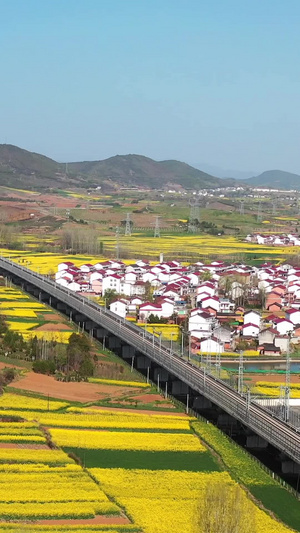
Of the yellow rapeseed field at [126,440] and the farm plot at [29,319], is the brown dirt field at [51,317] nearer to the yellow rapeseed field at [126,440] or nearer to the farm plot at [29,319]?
the farm plot at [29,319]

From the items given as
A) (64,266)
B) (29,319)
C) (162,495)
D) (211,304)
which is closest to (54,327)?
(29,319)

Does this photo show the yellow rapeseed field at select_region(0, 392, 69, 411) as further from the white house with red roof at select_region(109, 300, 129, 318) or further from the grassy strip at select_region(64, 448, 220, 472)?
the white house with red roof at select_region(109, 300, 129, 318)

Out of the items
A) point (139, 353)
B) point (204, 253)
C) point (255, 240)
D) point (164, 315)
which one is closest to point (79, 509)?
point (139, 353)

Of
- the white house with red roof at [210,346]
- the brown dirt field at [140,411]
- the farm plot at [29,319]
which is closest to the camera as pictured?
the brown dirt field at [140,411]

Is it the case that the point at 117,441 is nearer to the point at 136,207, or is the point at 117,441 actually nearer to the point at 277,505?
the point at 277,505

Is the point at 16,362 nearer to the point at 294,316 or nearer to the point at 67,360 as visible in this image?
the point at 67,360

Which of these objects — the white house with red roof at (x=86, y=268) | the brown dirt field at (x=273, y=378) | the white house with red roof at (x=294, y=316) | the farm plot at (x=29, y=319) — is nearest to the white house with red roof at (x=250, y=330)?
the white house with red roof at (x=294, y=316)
